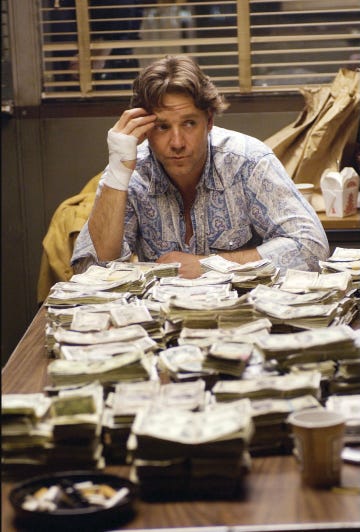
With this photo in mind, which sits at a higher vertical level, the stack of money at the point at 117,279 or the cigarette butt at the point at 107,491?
the stack of money at the point at 117,279

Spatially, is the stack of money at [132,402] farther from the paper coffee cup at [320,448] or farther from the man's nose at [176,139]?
the man's nose at [176,139]

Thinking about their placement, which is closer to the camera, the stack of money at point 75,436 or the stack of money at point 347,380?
the stack of money at point 75,436

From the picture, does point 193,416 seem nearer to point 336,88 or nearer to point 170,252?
point 170,252

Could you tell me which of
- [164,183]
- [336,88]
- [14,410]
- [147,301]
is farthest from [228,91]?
[14,410]

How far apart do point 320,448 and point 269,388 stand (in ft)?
0.98

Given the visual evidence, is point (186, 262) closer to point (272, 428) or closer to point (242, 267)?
point (242, 267)

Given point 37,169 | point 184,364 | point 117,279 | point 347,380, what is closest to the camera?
point 347,380

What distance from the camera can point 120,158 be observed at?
12.9ft

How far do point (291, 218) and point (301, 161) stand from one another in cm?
133

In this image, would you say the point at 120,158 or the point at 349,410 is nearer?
the point at 349,410

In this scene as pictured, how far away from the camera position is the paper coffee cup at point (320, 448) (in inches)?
73.4

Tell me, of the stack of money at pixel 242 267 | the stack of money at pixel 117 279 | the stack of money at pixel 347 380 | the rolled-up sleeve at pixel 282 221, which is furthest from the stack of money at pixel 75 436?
the rolled-up sleeve at pixel 282 221

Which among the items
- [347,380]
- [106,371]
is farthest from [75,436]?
[347,380]

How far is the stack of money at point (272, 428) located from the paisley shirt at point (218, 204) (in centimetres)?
193
